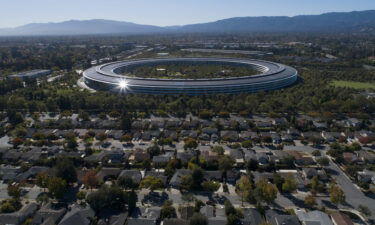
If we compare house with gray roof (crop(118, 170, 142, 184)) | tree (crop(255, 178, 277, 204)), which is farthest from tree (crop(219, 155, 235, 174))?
house with gray roof (crop(118, 170, 142, 184))

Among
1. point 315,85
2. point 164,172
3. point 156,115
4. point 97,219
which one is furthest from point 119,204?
point 315,85

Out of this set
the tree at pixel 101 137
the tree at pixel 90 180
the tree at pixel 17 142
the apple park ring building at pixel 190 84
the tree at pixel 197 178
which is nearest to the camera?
the tree at pixel 90 180

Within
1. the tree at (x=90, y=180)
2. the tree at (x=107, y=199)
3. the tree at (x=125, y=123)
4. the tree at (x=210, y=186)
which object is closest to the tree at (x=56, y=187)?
the tree at (x=90, y=180)

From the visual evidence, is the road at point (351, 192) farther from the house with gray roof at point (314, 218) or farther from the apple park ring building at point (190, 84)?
the apple park ring building at point (190, 84)

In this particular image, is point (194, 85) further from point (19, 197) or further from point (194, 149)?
point (19, 197)

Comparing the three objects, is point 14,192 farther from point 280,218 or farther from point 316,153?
point 316,153

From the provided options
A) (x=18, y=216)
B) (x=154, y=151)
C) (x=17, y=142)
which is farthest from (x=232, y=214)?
(x=17, y=142)

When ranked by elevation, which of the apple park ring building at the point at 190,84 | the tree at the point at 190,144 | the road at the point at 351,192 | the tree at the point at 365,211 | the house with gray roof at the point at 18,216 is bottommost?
the road at the point at 351,192
